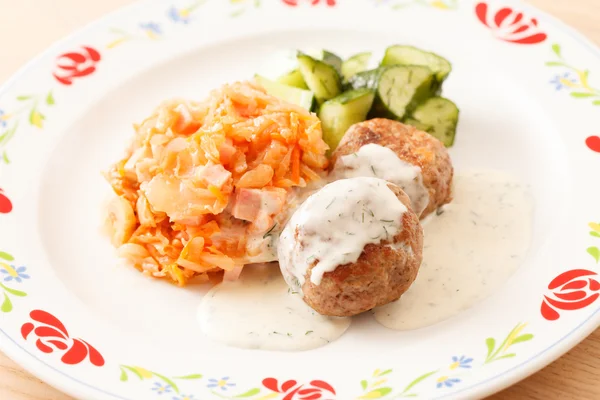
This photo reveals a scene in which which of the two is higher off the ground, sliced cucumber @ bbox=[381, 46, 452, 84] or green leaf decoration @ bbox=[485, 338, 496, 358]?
sliced cucumber @ bbox=[381, 46, 452, 84]

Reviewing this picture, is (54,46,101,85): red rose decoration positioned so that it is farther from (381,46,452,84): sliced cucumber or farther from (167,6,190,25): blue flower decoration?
(381,46,452,84): sliced cucumber

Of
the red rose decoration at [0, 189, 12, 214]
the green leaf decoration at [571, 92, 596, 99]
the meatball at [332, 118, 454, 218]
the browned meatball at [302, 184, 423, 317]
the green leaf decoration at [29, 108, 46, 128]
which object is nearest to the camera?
the browned meatball at [302, 184, 423, 317]

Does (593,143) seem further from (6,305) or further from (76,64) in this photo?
(76,64)

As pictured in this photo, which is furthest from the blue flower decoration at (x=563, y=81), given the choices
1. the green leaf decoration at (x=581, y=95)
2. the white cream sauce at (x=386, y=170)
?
the white cream sauce at (x=386, y=170)

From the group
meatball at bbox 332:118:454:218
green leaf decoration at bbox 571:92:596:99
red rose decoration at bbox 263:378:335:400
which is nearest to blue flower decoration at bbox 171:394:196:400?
red rose decoration at bbox 263:378:335:400

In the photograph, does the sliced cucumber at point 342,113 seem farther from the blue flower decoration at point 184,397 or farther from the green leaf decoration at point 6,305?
the green leaf decoration at point 6,305

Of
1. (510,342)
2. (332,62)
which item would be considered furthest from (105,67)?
(510,342)
